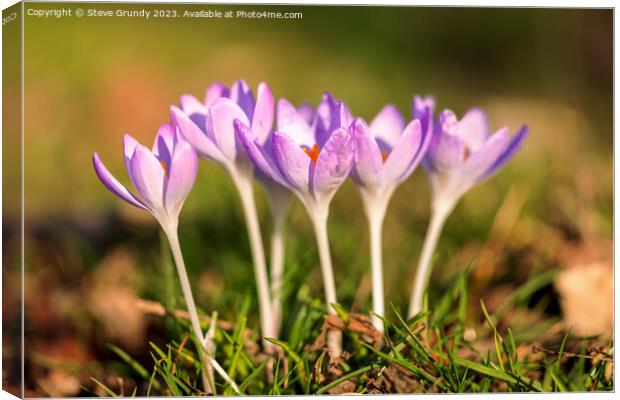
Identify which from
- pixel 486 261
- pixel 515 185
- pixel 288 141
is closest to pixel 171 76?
pixel 515 185

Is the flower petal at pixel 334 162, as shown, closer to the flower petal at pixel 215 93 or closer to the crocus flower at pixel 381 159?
the crocus flower at pixel 381 159

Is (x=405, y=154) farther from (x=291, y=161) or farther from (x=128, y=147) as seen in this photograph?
(x=128, y=147)

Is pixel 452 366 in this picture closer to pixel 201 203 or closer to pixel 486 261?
pixel 486 261

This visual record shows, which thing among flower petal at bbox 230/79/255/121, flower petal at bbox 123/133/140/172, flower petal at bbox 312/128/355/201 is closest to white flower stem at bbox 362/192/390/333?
flower petal at bbox 312/128/355/201

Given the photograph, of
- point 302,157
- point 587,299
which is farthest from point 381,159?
point 587,299

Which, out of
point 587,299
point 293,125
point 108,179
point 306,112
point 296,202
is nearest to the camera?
point 108,179

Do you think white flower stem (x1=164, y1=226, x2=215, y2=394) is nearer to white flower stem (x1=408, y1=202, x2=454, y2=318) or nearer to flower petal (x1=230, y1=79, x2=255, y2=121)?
flower petal (x1=230, y1=79, x2=255, y2=121)
